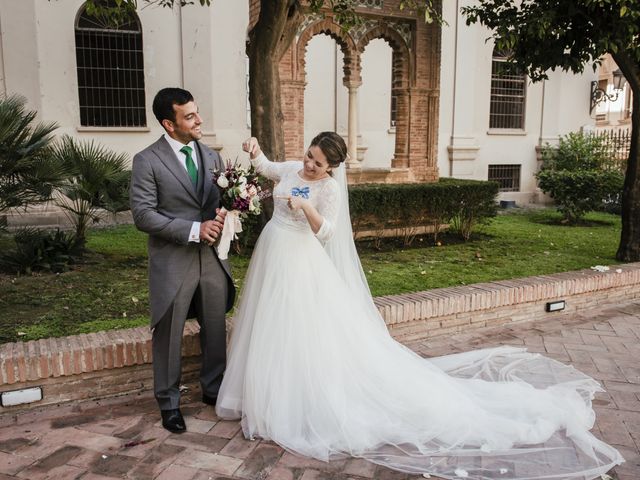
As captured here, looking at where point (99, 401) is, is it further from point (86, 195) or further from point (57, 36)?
point (57, 36)

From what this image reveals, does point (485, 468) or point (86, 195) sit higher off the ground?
point (86, 195)

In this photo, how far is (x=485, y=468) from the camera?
3.21 m

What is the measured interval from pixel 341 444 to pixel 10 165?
4439 millimetres

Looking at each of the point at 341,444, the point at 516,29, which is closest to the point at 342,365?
the point at 341,444

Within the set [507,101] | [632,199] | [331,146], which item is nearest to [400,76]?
[632,199]

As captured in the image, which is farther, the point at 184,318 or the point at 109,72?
the point at 109,72

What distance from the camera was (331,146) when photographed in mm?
3689

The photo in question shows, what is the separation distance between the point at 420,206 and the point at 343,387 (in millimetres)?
6248

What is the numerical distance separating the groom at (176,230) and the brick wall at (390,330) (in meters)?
0.62

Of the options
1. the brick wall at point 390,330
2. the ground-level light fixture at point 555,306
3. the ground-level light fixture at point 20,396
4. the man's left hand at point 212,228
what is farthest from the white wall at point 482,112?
the ground-level light fixture at point 20,396

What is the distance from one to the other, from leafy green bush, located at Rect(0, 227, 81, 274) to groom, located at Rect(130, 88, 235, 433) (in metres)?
3.79

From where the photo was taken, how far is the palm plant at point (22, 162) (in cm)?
574

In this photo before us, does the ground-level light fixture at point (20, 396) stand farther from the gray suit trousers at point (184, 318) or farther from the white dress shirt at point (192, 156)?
the white dress shirt at point (192, 156)

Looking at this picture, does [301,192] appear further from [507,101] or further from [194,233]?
[507,101]
